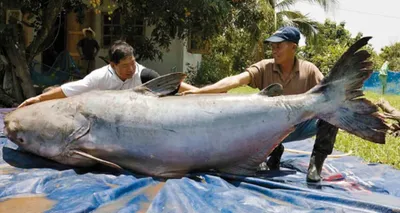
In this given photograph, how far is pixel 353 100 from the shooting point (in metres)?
3.21

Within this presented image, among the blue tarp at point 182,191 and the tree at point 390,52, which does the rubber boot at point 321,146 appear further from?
the tree at point 390,52

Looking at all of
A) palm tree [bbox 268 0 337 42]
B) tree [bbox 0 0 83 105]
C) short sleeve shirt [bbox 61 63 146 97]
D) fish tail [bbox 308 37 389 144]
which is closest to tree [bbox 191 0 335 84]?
palm tree [bbox 268 0 337 42]

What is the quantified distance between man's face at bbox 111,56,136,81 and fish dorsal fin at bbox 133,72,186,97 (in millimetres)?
521

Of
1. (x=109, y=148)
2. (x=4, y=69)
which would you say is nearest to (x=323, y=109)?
(x=109, y=148)

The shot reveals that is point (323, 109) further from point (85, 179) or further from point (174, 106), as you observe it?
point (85, 179)

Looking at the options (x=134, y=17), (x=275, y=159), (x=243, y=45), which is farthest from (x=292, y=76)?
(x=243, y=45)

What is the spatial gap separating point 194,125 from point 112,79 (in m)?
1.16

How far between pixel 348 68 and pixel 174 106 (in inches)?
47.2

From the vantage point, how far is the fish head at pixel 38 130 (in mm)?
3551

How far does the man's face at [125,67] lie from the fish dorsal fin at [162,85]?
52 cm

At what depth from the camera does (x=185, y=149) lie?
338 cm

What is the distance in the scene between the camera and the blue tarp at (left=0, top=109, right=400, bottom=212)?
2811 millimetres

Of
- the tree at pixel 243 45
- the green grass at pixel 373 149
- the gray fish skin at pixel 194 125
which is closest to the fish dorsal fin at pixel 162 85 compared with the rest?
the gray fish skin at pixel 194 125

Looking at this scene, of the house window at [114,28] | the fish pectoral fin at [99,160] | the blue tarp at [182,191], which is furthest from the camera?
the house window at [114,28]
